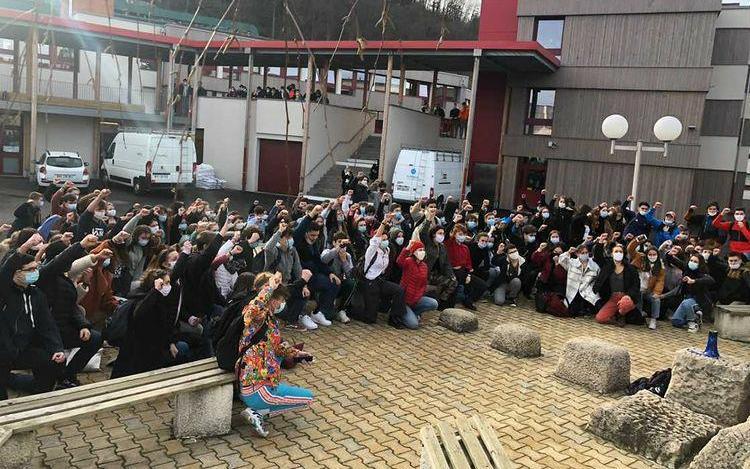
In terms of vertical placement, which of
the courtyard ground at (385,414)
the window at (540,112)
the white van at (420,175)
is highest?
the window at (540,112)

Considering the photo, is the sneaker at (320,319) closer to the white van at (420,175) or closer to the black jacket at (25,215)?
the black jacket at (25,215)

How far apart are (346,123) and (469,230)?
654 inches

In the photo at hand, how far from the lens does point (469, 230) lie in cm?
1313

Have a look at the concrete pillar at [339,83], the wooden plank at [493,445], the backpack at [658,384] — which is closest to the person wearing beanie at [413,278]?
the backpack at [658,384]

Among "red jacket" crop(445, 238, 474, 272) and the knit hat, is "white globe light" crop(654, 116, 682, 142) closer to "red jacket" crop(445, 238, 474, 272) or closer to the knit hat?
"red jacket" crop(445, 238, 474, 272)

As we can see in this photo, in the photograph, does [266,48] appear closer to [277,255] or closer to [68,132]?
[68,132]

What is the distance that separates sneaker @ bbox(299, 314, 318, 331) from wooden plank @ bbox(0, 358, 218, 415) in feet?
10.9

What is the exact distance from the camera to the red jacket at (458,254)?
11789 millimetres

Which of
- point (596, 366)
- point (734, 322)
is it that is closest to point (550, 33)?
point (734, 322)

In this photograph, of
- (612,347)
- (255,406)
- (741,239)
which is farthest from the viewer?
(741,239)

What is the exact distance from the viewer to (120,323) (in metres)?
7.02

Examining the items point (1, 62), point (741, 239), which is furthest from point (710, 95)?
point (1, 62)

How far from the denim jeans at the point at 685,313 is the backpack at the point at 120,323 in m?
→ 9.37

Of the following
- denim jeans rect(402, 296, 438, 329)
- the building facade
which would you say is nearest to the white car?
the building facade
